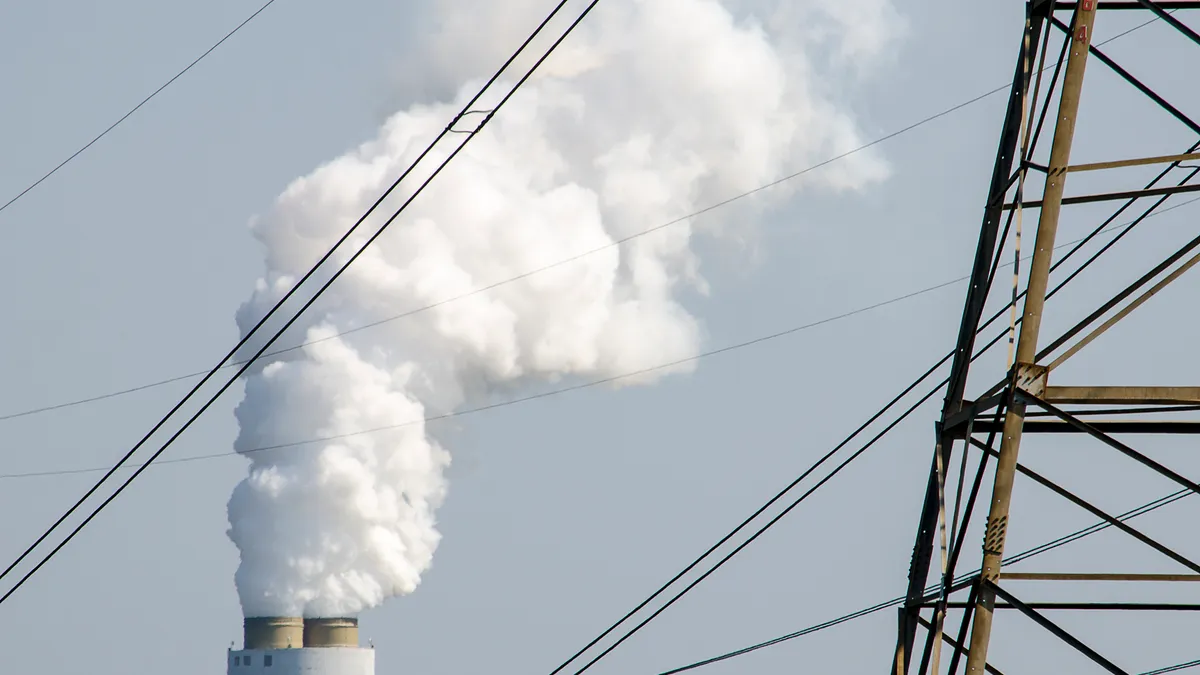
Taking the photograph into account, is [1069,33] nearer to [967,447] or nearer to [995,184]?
[995,184]

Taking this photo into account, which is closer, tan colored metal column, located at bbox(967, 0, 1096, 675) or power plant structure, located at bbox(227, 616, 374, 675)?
tan colored metal column, located at bbox(967, 0, 1096, 675)

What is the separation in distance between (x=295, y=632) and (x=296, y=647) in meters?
0.80

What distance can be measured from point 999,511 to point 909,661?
6.00ft

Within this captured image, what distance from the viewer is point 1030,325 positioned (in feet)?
33.6

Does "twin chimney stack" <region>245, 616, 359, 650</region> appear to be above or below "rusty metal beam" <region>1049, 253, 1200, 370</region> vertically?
above

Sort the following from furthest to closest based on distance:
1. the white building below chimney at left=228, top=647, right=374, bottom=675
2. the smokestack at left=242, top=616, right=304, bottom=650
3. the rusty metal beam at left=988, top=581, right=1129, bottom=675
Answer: the white building below chimney at left=228, top=647, right=374, bottom=675
the smokestack at left=242, top=616, right=304, bottom=650
the rusty metal beam at left=988, top=581, right=1129, bottom=675

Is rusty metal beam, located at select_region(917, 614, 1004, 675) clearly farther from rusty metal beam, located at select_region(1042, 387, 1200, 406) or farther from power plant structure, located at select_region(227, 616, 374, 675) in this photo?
power plant structure, located at select_region(227, 616, 374, 675)

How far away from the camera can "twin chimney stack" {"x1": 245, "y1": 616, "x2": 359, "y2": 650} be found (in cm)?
8394

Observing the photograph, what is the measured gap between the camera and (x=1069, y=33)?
427 inches

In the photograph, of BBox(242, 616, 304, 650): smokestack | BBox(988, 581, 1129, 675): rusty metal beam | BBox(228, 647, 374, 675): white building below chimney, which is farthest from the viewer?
BBox(228, 647, 374, 675): white building below chimney

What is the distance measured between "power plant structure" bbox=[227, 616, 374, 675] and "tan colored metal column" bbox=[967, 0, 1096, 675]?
250 feet

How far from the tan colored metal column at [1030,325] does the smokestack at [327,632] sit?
7772 centimetres

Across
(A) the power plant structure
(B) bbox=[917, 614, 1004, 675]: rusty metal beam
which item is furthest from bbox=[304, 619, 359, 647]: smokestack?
(B) bbox=[917, 614, 1004, 675]: rusty metal beam

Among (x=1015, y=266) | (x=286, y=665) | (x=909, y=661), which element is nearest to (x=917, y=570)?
(x=909, y=661)
